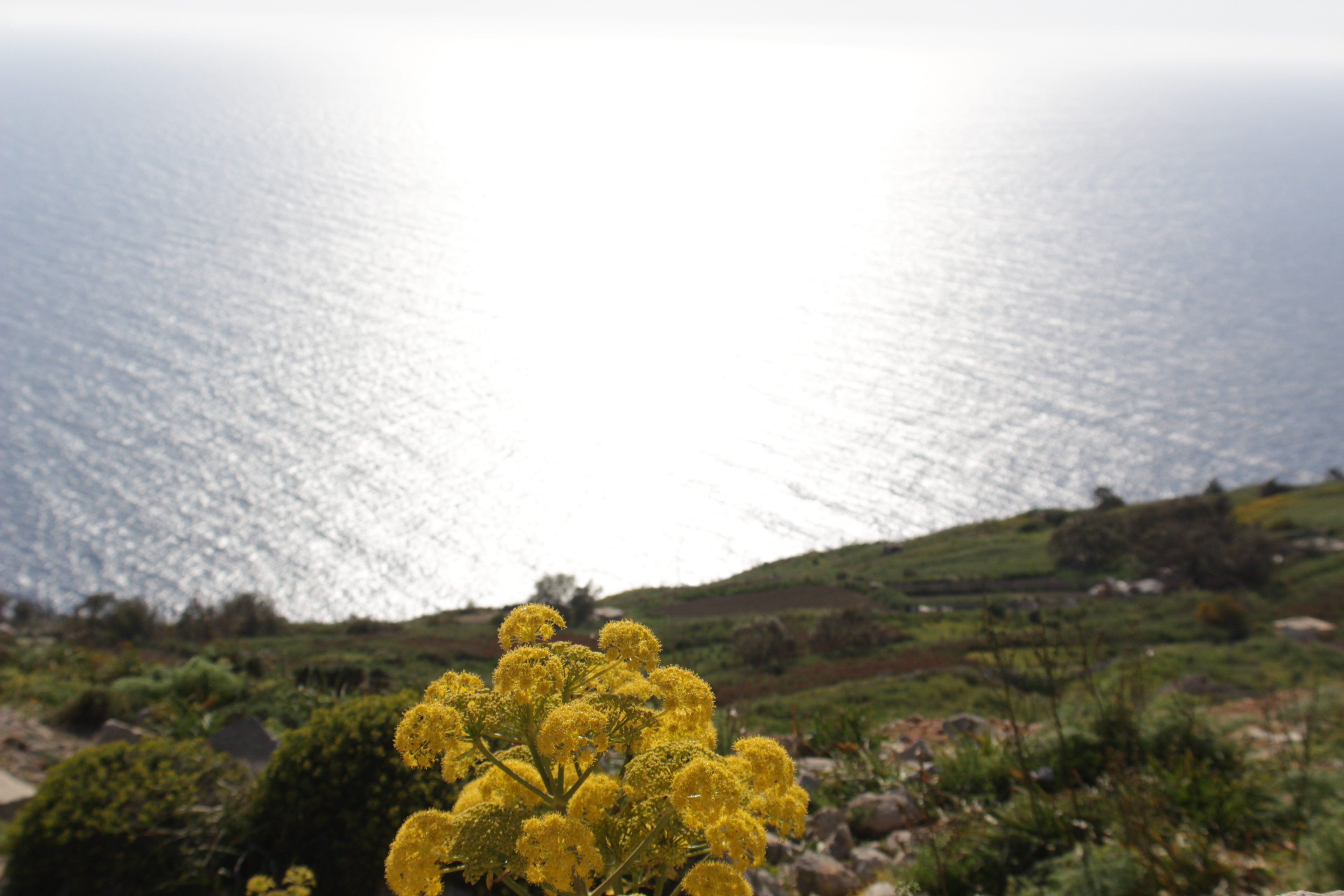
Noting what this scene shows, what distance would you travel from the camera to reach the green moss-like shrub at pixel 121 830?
5.39 meters

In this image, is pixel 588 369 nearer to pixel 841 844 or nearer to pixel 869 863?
pixel 841 844

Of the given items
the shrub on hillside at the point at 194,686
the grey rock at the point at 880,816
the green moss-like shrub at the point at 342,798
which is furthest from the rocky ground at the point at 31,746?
the grey rock at the point at 880,816

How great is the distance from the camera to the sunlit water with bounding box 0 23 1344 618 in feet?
174

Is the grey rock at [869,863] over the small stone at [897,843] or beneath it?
beneath

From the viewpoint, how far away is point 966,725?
30.8 ft

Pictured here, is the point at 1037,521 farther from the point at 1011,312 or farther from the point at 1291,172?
the point at 1291,172

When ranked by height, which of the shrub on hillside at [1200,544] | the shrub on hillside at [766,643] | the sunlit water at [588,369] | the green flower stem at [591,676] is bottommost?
the green flower stem at [591,676]

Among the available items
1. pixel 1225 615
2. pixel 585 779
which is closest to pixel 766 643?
pixel 1225 615

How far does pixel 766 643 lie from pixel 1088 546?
2800 centimetres

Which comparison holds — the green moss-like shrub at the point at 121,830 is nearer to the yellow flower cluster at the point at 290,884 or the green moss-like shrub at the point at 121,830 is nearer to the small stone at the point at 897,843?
the yellow flower cluster at the point at 290,884

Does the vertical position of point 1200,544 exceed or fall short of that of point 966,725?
it exceeds it

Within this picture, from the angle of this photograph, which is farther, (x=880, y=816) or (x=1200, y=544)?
(x=1200, y=544)

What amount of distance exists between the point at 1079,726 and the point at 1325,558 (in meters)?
40.0

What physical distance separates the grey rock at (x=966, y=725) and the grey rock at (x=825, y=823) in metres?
2.60
